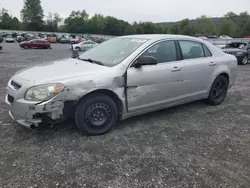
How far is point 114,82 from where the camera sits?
336 centimetres

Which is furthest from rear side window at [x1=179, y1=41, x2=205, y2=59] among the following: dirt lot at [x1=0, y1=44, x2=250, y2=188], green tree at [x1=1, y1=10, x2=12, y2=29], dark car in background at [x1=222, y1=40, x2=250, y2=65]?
green tree at [x1=1, y1=10, x2=12, y2=29]

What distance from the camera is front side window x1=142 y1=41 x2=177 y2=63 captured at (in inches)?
151

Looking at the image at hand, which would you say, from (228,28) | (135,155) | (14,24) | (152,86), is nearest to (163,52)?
(152,86)

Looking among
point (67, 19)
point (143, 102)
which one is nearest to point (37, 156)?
point (143, 102)

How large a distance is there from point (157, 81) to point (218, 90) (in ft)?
6.41

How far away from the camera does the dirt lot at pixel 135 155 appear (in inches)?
Answer: 98.4

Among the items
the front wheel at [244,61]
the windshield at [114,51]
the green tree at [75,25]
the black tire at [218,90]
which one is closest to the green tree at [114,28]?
the green tree at [75,25]

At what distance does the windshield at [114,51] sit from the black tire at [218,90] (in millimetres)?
1972

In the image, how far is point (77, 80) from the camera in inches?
122

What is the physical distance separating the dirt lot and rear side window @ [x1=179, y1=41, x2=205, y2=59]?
1.18m

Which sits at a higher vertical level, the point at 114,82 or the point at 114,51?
the point at 114,51

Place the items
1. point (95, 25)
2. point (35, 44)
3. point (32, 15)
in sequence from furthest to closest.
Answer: point (95, 25), point (32, 15), point (35, 44)

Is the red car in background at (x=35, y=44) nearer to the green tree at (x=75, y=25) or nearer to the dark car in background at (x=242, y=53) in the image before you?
the dark car in background at (x=242, y=53)

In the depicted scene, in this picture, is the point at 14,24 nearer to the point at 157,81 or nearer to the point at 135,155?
the point at 157,81
